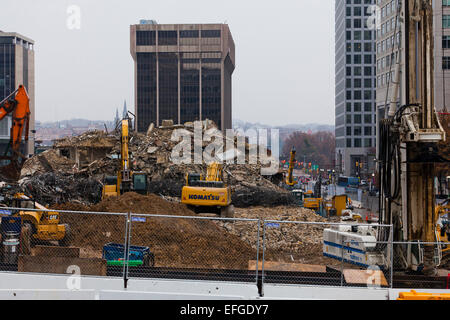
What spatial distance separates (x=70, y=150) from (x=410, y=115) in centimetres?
4617

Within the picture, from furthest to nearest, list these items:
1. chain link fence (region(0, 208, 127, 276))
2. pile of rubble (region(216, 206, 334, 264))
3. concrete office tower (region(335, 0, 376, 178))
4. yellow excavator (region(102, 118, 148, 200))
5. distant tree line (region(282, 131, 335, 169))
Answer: distant tree line (region(282, 131, 335, 169)), concrete office tower (region(335, 0, 376, 178)), yellow excavator (region(102, 118, 148, 200)), pile of rubble (region(216, 206, 334, 264)), chain link fence (region(0, 208, 127, 276))

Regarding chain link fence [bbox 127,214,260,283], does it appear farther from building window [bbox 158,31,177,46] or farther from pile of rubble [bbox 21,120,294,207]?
building window [bbox 158,31,177,46]

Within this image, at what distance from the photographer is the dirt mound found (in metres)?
17.5

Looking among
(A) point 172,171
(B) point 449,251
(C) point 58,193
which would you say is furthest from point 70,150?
(B) point 449,251

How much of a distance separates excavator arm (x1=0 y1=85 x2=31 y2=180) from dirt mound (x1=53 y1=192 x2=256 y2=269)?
314 cm

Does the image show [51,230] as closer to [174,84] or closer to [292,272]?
[292,272]

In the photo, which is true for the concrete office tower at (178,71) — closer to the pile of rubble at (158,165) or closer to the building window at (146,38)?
the building window at (146,38)

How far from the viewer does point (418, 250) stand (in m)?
13.2

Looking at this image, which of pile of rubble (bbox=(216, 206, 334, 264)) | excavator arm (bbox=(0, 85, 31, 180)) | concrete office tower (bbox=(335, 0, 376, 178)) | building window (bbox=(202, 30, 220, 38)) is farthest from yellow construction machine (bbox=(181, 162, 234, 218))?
building window (bbox=(202, 30, 220, 38))

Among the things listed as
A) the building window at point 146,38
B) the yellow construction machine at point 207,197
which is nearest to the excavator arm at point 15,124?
the yellow construction machine at point 207,197

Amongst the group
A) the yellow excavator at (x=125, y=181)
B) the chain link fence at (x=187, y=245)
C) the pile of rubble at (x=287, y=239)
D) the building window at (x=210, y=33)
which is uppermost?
the building window at (x=210, y=33)

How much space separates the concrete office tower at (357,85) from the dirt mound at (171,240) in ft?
275

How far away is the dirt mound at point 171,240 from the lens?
57.3 ft
